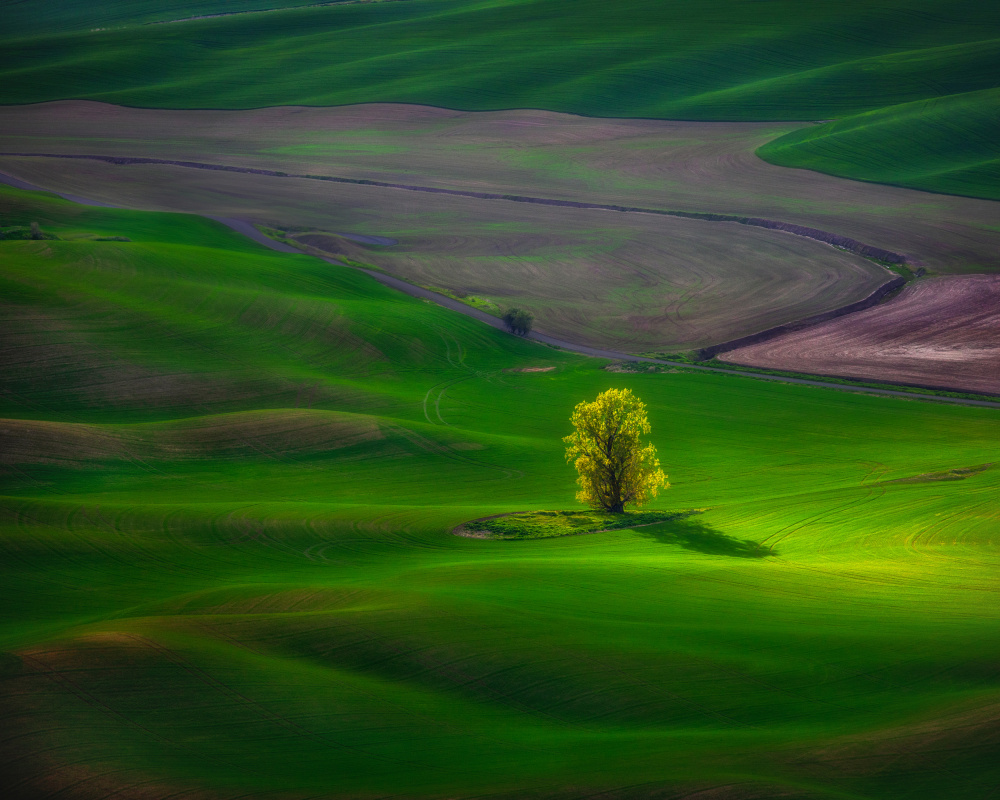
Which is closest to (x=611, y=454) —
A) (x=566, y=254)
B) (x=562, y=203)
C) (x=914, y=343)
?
(x=914, y=343)

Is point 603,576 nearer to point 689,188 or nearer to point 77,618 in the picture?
point 77,618

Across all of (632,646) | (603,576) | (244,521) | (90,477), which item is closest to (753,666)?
(632,646)

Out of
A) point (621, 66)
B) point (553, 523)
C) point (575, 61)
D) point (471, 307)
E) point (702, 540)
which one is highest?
point (575, 61)

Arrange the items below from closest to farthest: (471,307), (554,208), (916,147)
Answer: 1. (471,307)
2. (554,208)
3. (916,147)

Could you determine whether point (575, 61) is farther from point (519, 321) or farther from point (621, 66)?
point (519, 321)

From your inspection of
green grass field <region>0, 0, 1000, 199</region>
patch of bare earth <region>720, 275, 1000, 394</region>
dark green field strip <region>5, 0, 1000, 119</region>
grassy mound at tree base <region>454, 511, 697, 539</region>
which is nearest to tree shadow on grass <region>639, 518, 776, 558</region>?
grassy mound at tree base <region>454, 511, 697, 539</region>
